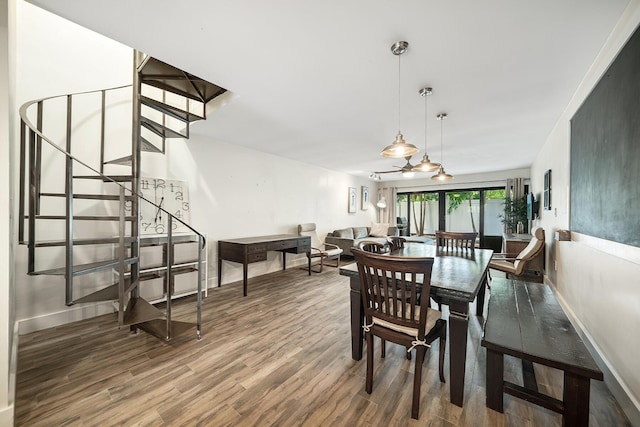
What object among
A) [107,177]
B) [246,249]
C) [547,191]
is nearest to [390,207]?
[547,191]

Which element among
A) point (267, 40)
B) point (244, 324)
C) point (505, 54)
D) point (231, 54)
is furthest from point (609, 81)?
point (244, 324)

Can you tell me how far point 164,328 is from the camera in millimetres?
2344

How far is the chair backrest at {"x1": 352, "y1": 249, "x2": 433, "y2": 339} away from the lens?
1388 millimetres

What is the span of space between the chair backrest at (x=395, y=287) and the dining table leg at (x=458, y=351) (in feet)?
0.77

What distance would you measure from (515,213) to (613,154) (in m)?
5.07

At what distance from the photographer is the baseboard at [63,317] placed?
2463mm

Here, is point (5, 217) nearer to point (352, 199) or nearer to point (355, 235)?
point (355, 235)

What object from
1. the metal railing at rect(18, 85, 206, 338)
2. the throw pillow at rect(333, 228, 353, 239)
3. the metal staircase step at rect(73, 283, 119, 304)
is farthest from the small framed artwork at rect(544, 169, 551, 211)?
the metal staircase step at rect(73, 283, 119, 304)

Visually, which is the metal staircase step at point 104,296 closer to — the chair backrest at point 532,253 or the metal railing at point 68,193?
the metal railing at point 68,193

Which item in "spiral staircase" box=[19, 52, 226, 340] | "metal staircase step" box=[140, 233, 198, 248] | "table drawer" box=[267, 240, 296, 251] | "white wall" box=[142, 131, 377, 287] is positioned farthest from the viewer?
"table drawer" box=[267, 240, 296, 251]

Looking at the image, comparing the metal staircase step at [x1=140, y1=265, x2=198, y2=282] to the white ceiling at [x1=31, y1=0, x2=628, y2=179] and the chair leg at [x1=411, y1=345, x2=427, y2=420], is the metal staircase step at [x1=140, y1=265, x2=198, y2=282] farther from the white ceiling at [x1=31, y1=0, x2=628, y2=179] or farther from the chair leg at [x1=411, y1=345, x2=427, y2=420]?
the chair leg at [x1=411, y1=345, x2=427, y2=420]

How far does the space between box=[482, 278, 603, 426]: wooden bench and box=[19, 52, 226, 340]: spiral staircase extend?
236 cm

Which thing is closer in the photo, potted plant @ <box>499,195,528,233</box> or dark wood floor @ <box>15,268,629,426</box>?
dark wood floor @ <box>15,268,629,426</box>

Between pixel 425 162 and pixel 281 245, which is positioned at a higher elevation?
pixel 425 162
